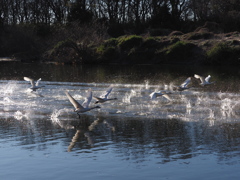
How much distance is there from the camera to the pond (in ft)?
39.9

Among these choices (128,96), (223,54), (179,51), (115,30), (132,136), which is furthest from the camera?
(115,30)

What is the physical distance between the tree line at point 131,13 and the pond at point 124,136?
37.0 metres

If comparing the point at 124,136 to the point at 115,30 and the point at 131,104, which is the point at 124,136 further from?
the point at 115,30

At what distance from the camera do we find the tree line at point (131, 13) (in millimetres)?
63062

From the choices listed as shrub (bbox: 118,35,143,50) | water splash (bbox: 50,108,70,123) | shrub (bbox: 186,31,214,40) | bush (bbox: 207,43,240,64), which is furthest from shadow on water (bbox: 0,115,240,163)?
shrub (bbox: 118,35,143,50)

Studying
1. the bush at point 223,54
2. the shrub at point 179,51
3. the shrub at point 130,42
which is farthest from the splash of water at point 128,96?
the shrub at point 130,42

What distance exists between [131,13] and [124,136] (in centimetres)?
6096

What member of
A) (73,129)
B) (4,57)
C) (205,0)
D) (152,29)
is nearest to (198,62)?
(152,29)

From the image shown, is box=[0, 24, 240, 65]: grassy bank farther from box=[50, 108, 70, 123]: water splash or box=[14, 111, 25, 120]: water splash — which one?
box=[14, 111, 25, 120]: water splash

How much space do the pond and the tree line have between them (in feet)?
121

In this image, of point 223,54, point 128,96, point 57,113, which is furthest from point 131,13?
point 57,113

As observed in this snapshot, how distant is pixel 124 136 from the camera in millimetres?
15773

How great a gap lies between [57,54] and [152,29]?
13508 millimetres

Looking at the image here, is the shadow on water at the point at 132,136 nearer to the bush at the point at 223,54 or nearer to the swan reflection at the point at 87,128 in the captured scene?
the swan reflection at the point at 87,128
